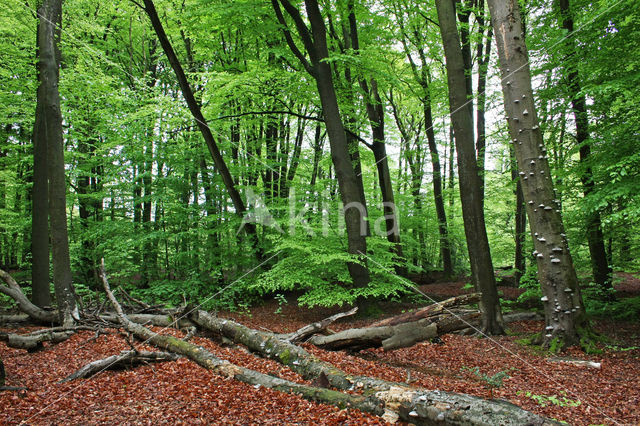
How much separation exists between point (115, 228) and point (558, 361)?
1224 centimetres

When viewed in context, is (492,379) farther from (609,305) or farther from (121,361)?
(609,305)

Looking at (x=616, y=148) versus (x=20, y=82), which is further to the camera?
(x=20, y=82)

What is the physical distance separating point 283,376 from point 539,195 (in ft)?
15.0

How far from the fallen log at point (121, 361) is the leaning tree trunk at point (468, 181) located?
17.9 ft

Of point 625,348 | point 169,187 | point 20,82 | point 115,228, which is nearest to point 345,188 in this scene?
point 625,348

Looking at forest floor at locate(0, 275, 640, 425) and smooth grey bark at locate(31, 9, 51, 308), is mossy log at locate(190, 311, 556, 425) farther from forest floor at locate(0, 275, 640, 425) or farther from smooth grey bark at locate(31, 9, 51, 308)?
smooth grey bark at locate(31, 9, 51, 308)

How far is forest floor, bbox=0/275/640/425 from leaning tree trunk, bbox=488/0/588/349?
559 mm

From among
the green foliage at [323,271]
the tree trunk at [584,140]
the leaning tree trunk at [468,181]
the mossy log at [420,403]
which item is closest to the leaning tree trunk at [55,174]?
the green foliage at [323,271]

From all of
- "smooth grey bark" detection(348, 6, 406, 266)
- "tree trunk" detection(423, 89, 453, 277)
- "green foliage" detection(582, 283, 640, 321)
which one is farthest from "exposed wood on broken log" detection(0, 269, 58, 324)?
"tree trunk" detection(423, 89, 453, 277)

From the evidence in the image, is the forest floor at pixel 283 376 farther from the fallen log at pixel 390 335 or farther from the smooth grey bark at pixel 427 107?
the smooth grey bark at pixel 427 107

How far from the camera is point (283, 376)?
4.21 meters

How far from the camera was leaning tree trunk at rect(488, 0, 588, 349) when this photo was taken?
17.5ft

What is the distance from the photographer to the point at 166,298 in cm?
1134

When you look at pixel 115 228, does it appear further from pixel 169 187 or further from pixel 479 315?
pixel 479 315
